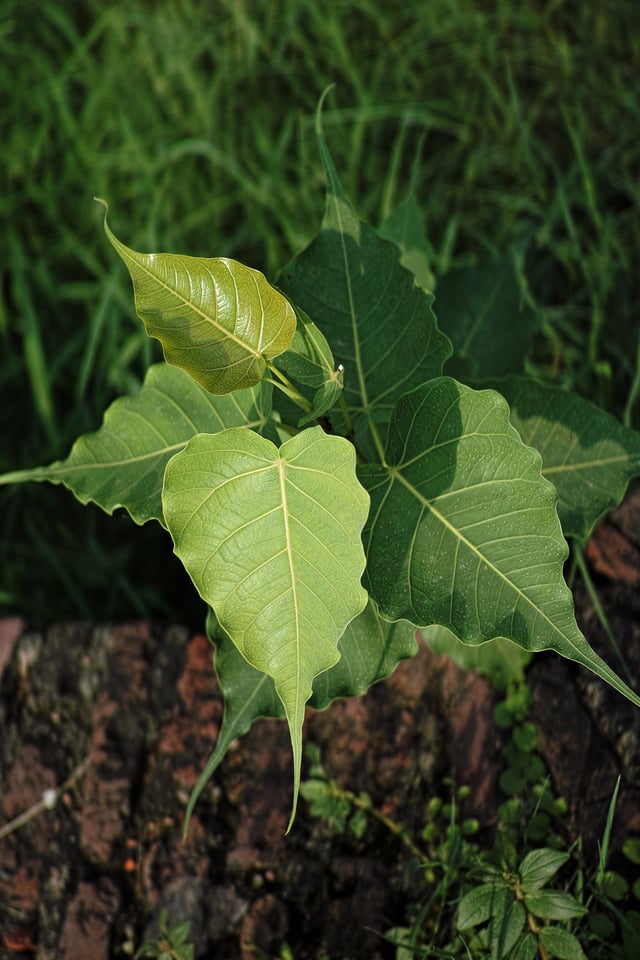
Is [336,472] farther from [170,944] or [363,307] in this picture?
[170,944]

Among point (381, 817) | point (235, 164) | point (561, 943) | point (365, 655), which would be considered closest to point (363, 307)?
point (365, 655)

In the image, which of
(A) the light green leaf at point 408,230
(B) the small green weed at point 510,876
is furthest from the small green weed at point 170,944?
(A) the light green leaf at point 408,230

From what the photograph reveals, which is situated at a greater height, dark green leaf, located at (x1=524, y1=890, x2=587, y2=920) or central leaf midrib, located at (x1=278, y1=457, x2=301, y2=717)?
central leaf midrib, located at (x1=278, y1=457, x2=301, y2=717)

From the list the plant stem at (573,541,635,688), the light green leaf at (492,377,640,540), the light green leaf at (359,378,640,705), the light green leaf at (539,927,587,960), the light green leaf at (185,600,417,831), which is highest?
the light green leaf at (359,378,640,705)

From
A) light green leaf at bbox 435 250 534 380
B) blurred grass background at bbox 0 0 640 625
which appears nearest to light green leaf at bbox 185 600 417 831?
light green leaf at bbox 435 250 534 380

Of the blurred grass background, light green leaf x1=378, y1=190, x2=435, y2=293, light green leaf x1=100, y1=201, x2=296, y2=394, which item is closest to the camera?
light green leaf x1=100, y1=201, x2=296, y2=394

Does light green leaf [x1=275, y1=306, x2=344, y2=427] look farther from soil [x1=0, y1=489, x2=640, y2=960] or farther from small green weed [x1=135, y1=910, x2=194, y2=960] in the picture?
small green weed [x1=135, y1=910, x2=194, y2=960]

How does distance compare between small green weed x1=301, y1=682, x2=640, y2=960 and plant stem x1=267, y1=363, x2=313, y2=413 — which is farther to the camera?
small green weed x1=301, y1=682, x2=640, y2=960
